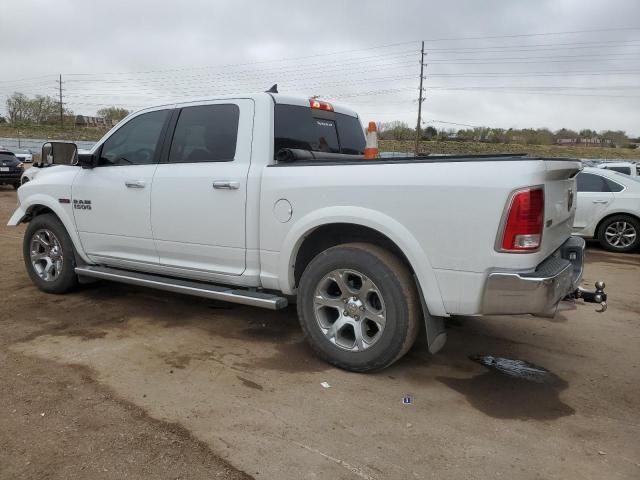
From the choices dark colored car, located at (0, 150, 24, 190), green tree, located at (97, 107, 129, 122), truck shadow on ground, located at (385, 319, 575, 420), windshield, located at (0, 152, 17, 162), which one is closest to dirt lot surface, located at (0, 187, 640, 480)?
truck shadow on ground, located at (385, 319, 575, 420)

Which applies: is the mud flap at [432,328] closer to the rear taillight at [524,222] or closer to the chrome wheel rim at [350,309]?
the chrome wheel rim at [350,309]

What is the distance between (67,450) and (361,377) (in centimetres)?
186

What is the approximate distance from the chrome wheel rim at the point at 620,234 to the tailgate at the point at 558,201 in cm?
672

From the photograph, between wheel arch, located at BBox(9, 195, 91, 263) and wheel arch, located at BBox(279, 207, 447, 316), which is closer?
wheel arch, located at BBox(279, 207, 447, 316)

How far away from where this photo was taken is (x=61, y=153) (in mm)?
5281

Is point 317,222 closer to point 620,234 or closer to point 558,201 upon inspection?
point 558,201

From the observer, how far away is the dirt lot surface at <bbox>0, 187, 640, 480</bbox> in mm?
2684

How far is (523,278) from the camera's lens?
3.07 meters

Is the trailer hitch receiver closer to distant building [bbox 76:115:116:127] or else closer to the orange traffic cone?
the orange traffic cone

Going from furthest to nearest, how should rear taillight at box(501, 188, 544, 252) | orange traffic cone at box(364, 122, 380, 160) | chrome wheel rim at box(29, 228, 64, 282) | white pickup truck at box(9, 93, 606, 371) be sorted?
1. chrome wheel rim at box(29, 228, 64, 282)
2. orange traffic cone at box(364, 122, 380, 160)
3. white pickup truck at box(9, 93, 606, 371)
4. rear taillight at box(501, 188, 544, 252)

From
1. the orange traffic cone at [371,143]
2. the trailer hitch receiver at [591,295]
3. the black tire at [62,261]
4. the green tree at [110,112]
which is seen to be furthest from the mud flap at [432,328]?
the green tree at [110,112]

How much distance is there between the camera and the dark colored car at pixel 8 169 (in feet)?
59.8

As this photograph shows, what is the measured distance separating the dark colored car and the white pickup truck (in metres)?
15.0

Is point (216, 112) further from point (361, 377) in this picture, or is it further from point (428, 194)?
point (361, 377)
